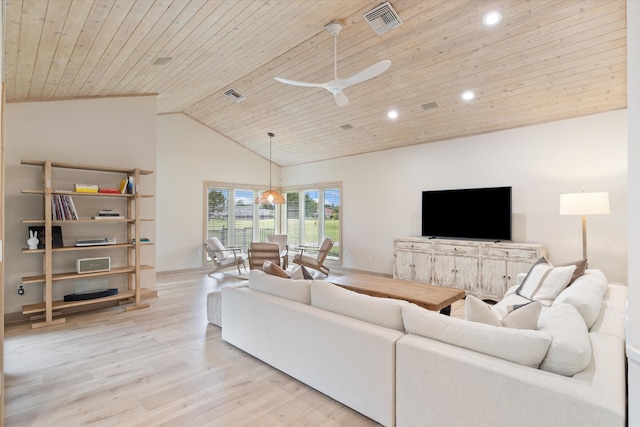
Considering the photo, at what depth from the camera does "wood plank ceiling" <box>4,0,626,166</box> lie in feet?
9.56

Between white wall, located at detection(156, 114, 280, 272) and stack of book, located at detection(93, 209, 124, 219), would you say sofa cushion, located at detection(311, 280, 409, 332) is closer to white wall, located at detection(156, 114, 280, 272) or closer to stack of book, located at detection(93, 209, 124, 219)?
stack of book, located at detection(93, 209, 124, 219)

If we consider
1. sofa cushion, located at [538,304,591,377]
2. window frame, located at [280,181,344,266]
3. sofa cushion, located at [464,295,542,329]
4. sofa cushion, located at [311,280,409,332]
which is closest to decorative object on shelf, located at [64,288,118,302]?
sofa cushion, located at [311,280,409,332]

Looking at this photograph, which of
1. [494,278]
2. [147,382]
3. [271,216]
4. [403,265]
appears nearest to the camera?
[147,382]

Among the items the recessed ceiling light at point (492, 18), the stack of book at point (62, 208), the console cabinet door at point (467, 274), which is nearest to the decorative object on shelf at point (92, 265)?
the stack of book at point (62, 208)

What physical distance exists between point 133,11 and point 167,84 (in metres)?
2.36

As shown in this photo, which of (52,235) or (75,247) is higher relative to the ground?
(52,235)

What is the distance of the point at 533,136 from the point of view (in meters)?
5.15

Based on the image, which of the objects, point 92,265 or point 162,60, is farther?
point 92,265

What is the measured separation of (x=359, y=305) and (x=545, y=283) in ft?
7.12

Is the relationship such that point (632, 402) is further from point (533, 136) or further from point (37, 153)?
point (37, 153)

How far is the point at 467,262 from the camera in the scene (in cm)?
534

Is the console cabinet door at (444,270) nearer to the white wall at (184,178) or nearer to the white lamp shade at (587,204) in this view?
the white lamp shade at (587,204)

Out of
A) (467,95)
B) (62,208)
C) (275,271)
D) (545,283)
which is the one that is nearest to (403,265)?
(545,283)

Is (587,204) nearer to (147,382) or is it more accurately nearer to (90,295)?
(147,382)
